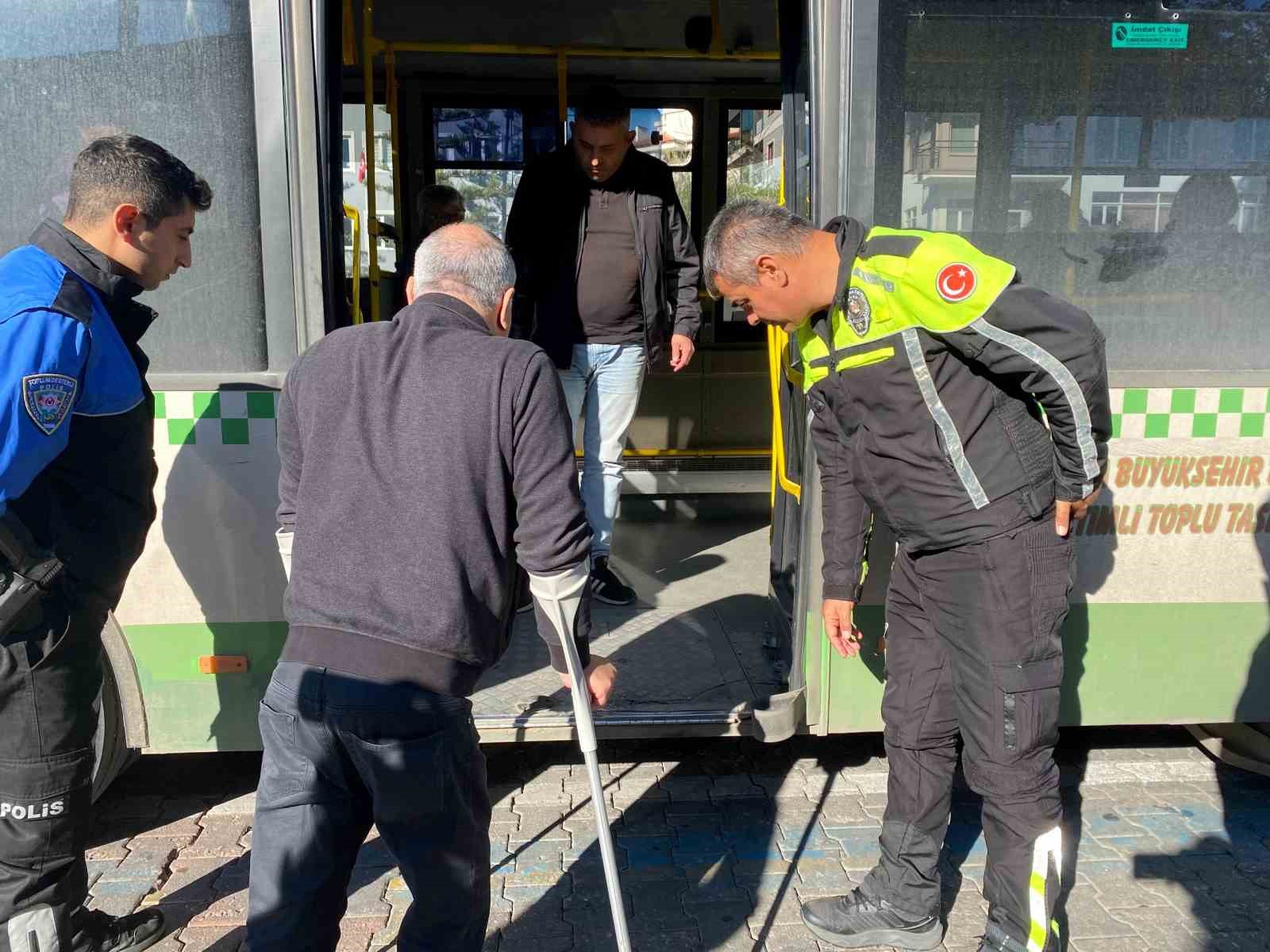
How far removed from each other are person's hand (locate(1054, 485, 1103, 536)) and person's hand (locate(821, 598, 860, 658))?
576 mm

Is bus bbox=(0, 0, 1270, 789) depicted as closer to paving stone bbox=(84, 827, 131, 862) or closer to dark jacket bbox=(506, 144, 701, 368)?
paving stone bbox=(84, 827, 131, 862)

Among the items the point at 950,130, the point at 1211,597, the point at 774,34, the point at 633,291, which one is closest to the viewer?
the point at 950,130

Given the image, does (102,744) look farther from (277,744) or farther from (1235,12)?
(1235,12)

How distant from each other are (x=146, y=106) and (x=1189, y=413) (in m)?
3.06

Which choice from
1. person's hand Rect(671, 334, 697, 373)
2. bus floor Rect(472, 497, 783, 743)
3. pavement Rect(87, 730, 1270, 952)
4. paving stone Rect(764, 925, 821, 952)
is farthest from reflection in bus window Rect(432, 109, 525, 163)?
paving stone Rect(764, 925, 821, 952)

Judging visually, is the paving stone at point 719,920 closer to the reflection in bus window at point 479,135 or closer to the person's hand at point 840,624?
the person's hand at point 840,624

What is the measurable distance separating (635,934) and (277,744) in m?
1.25

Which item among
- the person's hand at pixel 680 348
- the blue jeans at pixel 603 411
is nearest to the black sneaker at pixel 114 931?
the blue jeans at pixel 603 411

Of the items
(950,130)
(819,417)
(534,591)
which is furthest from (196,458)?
(950,130)

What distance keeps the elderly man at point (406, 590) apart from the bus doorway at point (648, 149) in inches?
103

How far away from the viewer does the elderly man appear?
1.94 m

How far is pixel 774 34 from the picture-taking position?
231 inches

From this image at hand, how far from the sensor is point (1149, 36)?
2.95 meters

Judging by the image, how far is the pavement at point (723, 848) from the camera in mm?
2834
